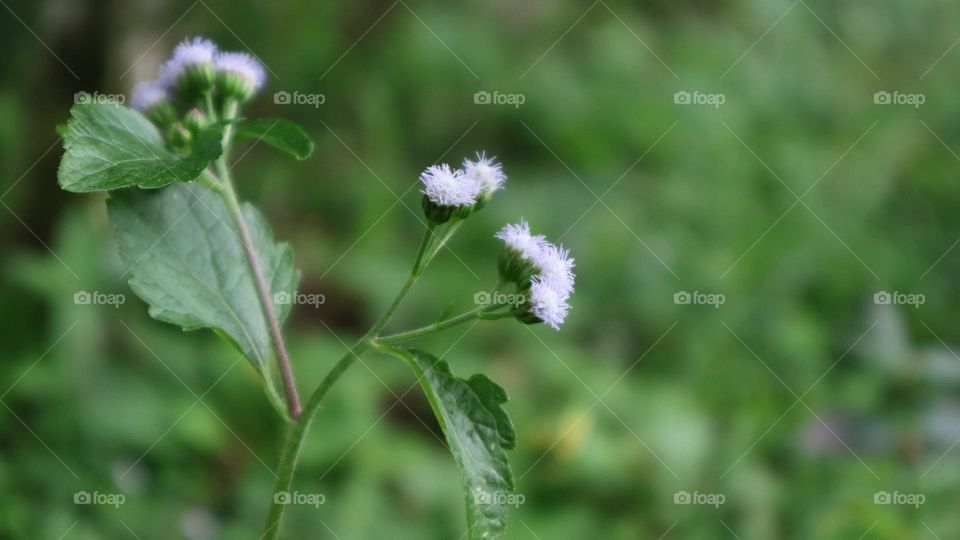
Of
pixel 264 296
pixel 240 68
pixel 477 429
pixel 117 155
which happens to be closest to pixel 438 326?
pixel 477 429

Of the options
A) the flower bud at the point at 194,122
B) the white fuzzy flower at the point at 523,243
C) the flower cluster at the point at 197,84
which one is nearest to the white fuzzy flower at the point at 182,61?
the flower cluster at the point at 197,84

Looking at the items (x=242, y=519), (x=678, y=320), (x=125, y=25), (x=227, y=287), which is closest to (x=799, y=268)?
(x=678, y=320)

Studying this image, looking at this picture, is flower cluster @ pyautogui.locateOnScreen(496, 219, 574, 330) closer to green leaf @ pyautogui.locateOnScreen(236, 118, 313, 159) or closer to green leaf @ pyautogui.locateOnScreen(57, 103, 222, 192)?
green leaf @ pyautogui.locateOnScreen(236, 118, 313, 159)

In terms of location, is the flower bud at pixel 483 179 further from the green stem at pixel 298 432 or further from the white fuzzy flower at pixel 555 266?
the green stem at pixel 298 432

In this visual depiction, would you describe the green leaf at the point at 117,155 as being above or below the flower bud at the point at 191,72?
below

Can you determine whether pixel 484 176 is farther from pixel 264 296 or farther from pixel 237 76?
pixel 237 76

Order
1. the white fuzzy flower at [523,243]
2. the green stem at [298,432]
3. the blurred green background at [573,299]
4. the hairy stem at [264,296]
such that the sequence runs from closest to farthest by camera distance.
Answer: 1. the green stem at [298,432]
2. the hairy stem at [264,296]
3. the white fuzzy flower at [523,243]
4. the blurred green background at [573,299]

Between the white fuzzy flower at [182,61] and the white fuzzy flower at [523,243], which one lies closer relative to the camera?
the white fuzzy flower at [523,243]
